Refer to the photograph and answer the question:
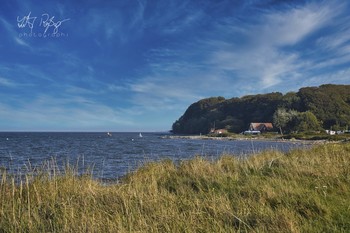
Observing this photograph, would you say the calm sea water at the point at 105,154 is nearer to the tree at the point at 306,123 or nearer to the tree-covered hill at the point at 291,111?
the tree at the point at 306,123

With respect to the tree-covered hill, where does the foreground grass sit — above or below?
below

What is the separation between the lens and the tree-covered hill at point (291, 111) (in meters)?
101

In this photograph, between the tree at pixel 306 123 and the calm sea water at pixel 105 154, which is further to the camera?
the tree at pixel 306 123

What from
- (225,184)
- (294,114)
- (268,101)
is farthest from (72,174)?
(268,101)

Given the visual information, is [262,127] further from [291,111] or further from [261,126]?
[291,111]

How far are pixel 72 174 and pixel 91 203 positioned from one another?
243 centimetres

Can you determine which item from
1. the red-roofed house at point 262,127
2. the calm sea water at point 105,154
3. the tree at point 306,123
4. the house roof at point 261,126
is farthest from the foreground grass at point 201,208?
the house roof at point 261,126

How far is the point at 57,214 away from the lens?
5082mm

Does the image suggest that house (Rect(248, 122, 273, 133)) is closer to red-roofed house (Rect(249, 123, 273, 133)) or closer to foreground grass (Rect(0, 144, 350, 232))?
red-roofed house (Rect(249, 123, 273, 133))

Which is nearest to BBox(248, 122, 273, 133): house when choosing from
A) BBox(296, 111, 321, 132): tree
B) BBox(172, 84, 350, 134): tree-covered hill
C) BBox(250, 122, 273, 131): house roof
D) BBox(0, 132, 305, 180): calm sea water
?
BBox(250, 122, 273, 131): house roof

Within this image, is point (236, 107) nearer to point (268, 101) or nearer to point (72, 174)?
point (268, 101)

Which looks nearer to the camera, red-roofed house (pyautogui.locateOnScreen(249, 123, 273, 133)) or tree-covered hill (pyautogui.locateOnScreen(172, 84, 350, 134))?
tree-covered hill (pyautogui.locateOnScreen(172, 84, 350, 134))

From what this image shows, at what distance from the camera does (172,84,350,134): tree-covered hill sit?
101 meters

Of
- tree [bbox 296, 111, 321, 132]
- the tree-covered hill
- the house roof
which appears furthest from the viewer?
the house roof
